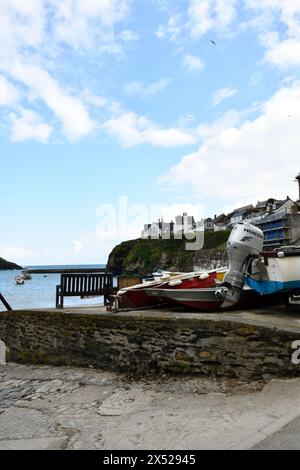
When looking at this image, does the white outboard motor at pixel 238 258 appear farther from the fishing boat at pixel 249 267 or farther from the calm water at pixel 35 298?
the calm water at pixel 35 298

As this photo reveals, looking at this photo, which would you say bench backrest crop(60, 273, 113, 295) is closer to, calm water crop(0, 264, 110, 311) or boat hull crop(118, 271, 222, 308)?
boat hull crop(118, 271, 222, 308)

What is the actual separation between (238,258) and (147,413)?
446 cm

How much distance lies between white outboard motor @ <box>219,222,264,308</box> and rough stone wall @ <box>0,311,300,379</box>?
2.42 meters

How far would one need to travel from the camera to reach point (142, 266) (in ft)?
352

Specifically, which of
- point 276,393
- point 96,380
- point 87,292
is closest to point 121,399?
point 96,380

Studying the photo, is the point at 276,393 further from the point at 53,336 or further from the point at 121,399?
the point at 53,336

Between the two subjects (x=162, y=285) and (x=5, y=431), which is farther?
(x=162, y=285)

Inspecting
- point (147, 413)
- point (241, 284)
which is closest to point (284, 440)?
point (147, 413)

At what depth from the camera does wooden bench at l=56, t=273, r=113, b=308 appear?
1073cm

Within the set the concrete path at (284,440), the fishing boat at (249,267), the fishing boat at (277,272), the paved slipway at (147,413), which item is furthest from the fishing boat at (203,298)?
the concrete path at (284,440)

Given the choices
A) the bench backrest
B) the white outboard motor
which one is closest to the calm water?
the bench backrest

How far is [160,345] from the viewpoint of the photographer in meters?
6.66

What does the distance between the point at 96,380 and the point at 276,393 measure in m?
3.24

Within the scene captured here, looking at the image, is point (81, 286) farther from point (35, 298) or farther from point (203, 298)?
point (35, 298)
